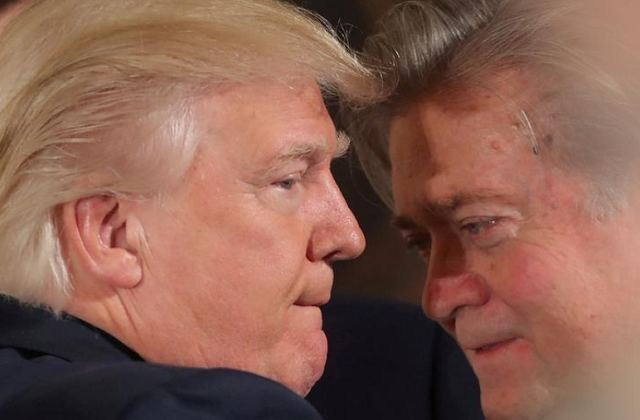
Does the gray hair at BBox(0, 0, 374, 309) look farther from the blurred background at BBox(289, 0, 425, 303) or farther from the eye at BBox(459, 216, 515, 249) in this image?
the blurred background at BBox(289, 0, 425, 303)

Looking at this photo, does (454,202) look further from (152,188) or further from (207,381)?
(207,381)

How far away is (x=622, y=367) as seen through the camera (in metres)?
1.39

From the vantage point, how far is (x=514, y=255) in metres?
1.46

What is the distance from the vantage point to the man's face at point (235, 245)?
4.17 feet

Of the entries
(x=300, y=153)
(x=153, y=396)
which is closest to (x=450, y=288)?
(x=300, y=153)

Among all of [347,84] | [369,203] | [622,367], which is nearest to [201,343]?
[347,84]

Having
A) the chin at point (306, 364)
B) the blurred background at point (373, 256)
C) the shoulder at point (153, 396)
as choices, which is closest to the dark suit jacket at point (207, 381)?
the shoulder at point (153, 396)

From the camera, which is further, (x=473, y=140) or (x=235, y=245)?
(x=473, y=140)

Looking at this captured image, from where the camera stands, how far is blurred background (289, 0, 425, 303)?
212cm

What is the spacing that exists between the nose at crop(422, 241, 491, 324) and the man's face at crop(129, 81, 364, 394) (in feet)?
0.88

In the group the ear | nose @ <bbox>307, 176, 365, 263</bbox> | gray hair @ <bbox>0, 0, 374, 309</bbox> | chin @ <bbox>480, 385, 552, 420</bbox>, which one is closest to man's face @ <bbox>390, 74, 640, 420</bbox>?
chin @ <bbox>480, 385, 552, 420</bbox>

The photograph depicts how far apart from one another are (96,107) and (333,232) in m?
0.33

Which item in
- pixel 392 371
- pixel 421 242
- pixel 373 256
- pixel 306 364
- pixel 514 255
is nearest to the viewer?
pixel 306 364

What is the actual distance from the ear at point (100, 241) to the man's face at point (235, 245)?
22mm
